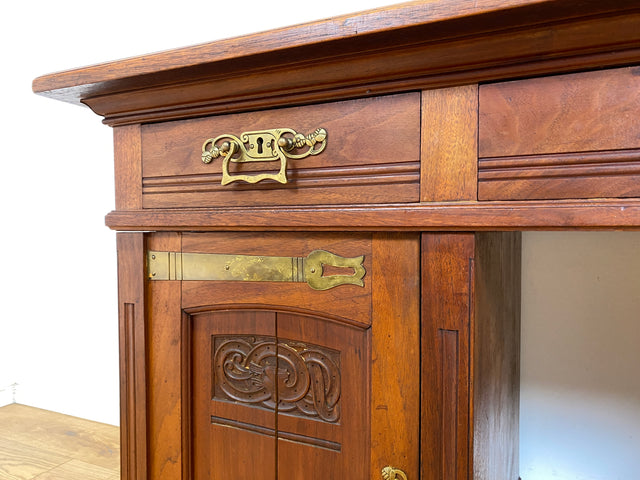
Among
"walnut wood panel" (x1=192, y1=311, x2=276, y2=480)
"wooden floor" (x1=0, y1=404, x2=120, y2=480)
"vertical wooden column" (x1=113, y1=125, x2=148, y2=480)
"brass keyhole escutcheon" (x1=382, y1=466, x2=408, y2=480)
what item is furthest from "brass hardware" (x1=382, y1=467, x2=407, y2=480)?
"wooden floor" (x1=0, y1=404, x2=120, y2=480)

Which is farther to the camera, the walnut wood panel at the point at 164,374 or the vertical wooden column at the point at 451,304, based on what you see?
the walnut wood panel at the point at 164,374

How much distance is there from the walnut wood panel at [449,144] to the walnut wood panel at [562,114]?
13 mm

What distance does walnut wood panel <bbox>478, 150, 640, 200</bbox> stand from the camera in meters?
0.46

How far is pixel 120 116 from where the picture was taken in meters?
0.75

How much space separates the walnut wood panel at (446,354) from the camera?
54 centimetres

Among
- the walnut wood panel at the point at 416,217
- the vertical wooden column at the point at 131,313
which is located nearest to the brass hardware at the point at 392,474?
the walnut wood panel at the point at 416,217

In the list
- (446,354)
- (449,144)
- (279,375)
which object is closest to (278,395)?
(279,375)

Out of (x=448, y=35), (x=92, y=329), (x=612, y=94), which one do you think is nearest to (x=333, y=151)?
(x=448, y=35)

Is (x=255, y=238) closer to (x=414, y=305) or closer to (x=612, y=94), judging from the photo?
(x=414, y=305)

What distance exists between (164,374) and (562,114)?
657 mm

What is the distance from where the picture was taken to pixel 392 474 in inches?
23.0

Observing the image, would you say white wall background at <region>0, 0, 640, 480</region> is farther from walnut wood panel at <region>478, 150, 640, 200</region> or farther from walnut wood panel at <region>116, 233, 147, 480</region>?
walnut wood panel at <region>116, 233, 147, 480</region>

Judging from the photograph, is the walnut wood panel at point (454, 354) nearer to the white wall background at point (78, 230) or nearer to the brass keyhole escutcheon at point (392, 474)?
the brass keyhole escutcheon at point (392, 474)

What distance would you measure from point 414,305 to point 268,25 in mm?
1033
